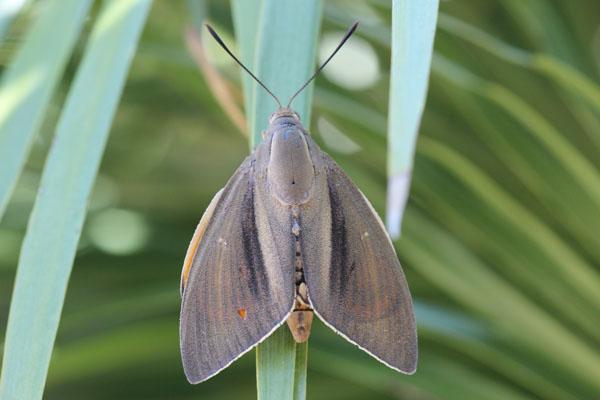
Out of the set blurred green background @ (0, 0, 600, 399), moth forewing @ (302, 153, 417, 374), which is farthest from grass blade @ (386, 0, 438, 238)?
blurred green background @ (0, 0, 600, 399)

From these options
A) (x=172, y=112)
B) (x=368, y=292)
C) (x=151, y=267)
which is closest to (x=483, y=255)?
(x=368, y=292)

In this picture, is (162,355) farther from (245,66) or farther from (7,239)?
(245,66)

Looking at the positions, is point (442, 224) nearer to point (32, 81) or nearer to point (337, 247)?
point (337, 247)

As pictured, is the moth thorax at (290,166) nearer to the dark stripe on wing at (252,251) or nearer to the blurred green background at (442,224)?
the dark stripe on wing at (252,251)

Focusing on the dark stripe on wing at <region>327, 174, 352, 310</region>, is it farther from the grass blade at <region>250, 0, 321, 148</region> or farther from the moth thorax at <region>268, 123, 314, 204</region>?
the grass blade at <region>250, 0, 321, 148</region>

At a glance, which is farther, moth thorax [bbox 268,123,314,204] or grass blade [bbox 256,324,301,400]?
moth thorax [bbox 268,123,314,204]

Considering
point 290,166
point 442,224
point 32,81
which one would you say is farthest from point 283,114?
point 442,224

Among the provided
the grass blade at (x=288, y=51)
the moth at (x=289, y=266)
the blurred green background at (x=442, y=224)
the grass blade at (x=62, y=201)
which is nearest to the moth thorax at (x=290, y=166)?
the moth at (x=289, y=266)
